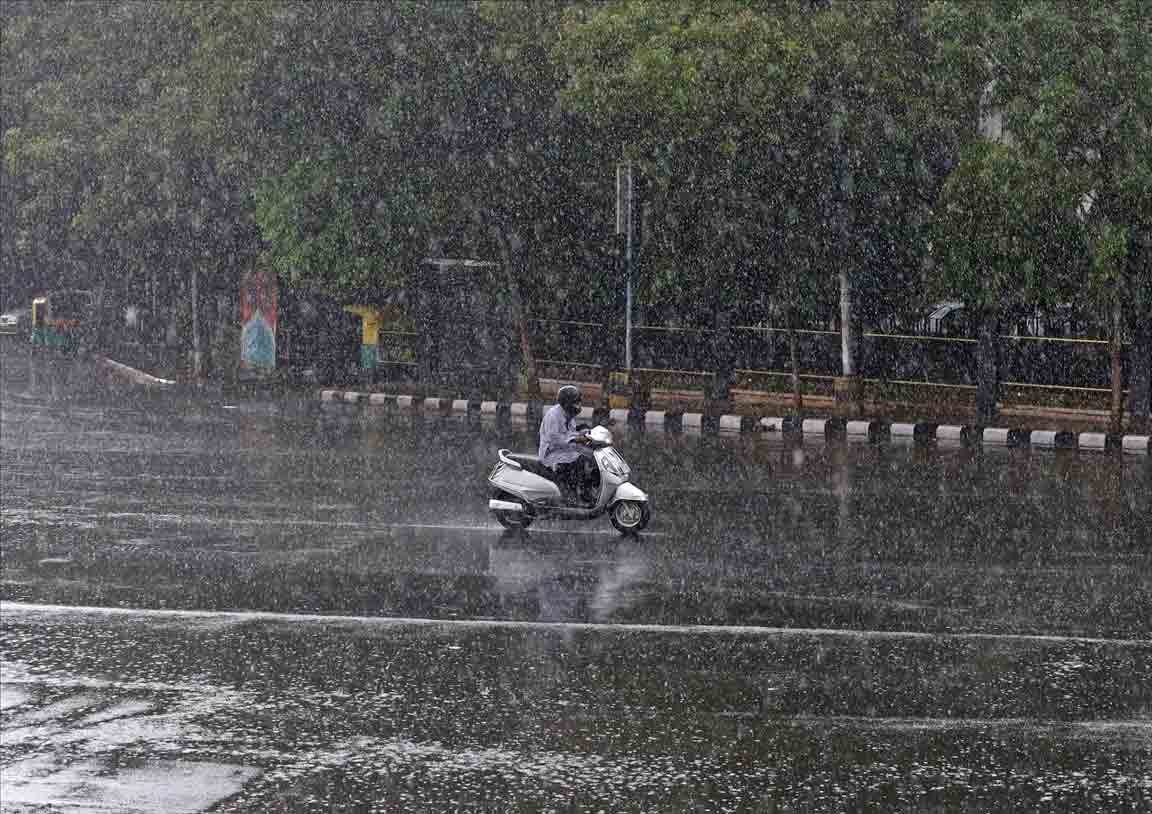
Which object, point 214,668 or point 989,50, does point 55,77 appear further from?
point 214,668

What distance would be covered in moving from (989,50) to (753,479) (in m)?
9.60

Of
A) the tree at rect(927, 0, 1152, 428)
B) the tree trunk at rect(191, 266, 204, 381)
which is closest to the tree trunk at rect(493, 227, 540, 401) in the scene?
the tree trunk at rect(191, 266, 204, 381)

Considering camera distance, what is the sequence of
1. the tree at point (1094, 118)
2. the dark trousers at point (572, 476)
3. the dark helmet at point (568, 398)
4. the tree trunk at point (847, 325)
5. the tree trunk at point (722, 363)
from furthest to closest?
the tree trunk at point (722, 363)
the tree trunk at point (847, 325)
the tree at point (1094, 118)
the dark helmet at point (568, 398)
the dark trousers at point (572, 476)

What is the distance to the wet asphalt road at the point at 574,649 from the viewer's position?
6.92m

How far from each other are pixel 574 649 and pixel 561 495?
5.45 m

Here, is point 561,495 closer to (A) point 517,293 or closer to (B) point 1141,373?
(B) point 1141,373

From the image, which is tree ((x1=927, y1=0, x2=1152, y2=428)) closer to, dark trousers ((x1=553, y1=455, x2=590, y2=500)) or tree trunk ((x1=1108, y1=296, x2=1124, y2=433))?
tree trunk ((x1=1108, y1=296, x2=1124, y2=433))

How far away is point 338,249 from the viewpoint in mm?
35375

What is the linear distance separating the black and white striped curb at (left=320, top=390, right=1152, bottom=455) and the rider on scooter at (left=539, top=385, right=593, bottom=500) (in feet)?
32.4

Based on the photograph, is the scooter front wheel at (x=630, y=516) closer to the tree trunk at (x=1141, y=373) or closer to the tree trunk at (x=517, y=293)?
the tree trunk at (x=1141, y=373)

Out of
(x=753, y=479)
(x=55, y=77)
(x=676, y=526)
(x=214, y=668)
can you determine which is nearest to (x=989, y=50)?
(x=753, y=479)

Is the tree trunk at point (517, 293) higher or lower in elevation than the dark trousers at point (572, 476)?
higher

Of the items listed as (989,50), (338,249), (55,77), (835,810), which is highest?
(55,77)

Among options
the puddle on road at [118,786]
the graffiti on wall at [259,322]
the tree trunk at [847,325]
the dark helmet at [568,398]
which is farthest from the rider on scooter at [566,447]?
the graffiti on wall at [259,322]
